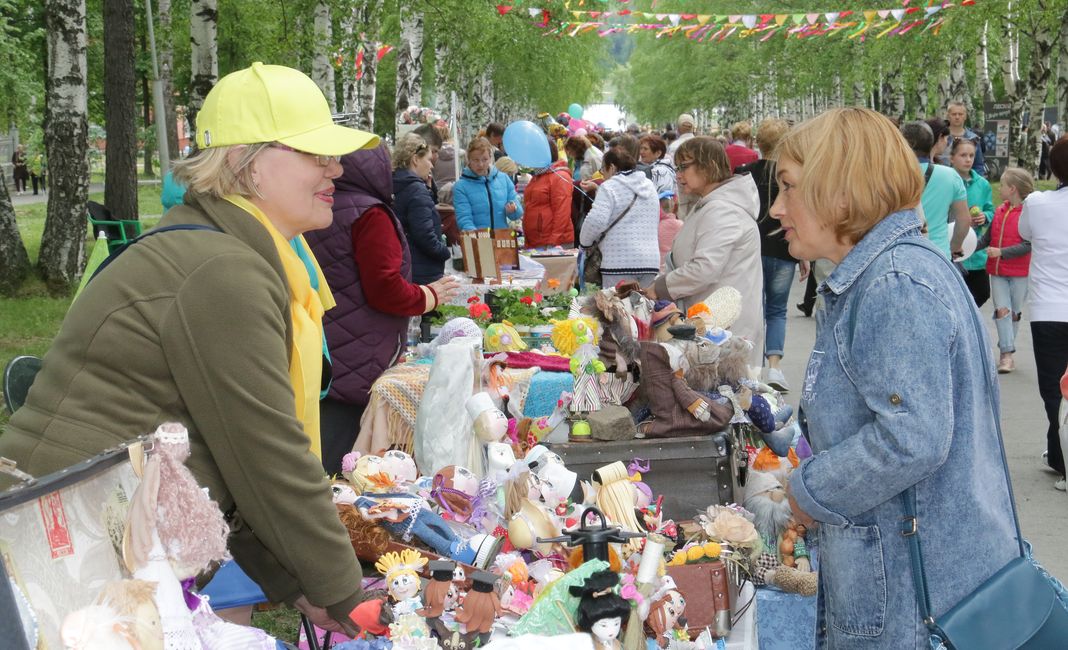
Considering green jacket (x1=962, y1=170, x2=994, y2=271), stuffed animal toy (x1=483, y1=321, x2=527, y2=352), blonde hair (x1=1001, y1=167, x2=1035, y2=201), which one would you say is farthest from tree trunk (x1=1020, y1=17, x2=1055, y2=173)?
stuffed animal toy (x1=483, y1=321, x2=527, y2=352)

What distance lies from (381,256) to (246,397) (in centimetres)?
283

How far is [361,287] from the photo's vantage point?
16.1 feet

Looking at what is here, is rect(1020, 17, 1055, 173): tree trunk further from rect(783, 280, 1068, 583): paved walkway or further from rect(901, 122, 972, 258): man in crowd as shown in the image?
rect(901, 122, 972, 258): man in crowd

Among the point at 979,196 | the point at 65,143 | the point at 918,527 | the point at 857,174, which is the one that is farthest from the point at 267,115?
the point at 65,143

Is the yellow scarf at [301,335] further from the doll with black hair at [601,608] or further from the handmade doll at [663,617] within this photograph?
the handmade doll at [663,617]

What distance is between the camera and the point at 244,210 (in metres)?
2.24

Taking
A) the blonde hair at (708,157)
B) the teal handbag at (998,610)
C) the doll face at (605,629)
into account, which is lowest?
the doll face at (605,629)

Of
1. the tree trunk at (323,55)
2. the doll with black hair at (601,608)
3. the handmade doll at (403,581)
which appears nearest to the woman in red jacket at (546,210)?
the tree trunk at (323,55)

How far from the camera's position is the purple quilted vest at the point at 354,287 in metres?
4.71

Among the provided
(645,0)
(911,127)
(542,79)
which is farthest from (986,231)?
(645,0)

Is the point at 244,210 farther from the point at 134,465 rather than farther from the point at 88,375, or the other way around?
the point at 134,465

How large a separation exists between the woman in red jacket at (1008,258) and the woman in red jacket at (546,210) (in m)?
4.42

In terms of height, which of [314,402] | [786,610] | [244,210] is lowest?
[786,610]

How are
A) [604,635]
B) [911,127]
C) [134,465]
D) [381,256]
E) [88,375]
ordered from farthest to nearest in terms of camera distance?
[911,127], [381,256], [604,635], [88,375], [134,465]
